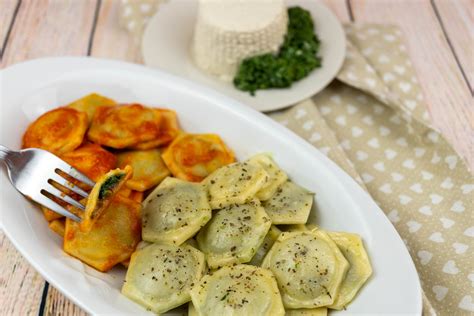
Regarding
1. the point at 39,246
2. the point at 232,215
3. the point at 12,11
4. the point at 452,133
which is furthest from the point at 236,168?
the point at 12,11

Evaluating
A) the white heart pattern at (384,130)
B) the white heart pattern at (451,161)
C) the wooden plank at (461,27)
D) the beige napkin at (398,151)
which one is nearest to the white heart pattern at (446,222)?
the beige napkin at (398,151)

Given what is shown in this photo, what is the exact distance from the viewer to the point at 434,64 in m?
3.19

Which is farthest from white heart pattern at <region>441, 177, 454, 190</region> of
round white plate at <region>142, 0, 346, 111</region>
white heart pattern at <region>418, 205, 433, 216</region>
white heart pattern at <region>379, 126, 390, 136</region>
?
round white plate at <region>142, 0, 346, 111</region>

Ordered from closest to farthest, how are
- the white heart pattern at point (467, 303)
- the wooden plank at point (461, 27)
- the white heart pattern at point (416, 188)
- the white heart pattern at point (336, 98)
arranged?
the white heart pattern at point (467, 303) → the white heart pattern at point (416, 188) → the white heart pattern at point (336, 98) → the wooden plank at point (461, 27)

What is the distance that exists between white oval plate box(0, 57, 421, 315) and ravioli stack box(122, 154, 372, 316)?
6cm

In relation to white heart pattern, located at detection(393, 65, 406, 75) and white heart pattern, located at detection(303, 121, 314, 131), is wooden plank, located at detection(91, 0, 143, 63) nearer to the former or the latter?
white heart pattern, located at detection(303, 121, 314, 131)

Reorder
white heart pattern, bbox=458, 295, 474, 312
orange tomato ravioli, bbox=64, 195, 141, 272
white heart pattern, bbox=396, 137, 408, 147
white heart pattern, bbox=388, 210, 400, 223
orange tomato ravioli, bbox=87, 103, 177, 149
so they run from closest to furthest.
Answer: orange tomato ravioli, bbox=64, 195, 141, 272
white heart pattern, bbox=458, 295, 474, 312
orange tomato ravioli, bbox=87, 103, 177, 149
white heart pattern, bbox=388, 210, 400, 223
white heart pattern, bbox=396, 137, 408, 147

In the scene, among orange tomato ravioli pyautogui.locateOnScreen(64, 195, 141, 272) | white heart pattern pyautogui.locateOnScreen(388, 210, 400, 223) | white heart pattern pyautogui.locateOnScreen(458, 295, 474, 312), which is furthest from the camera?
white heart pattern pyautogui.locateOnScreen(388, 210, 400, 223)

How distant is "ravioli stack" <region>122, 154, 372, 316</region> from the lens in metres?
1.83

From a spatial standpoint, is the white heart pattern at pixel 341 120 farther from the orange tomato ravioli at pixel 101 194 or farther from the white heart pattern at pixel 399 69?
the orange tomato ravioli at pixel 101 194

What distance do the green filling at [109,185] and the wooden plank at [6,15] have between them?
5.39ft

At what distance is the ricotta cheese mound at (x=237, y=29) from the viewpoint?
2893mm

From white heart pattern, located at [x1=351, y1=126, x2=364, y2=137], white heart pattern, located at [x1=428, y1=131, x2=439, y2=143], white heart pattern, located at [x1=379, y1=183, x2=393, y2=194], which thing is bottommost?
white heart pattern, located at [x1=379, y1=183, x2=393, y2=194]

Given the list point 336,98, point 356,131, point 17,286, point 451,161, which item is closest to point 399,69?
point 336,98
